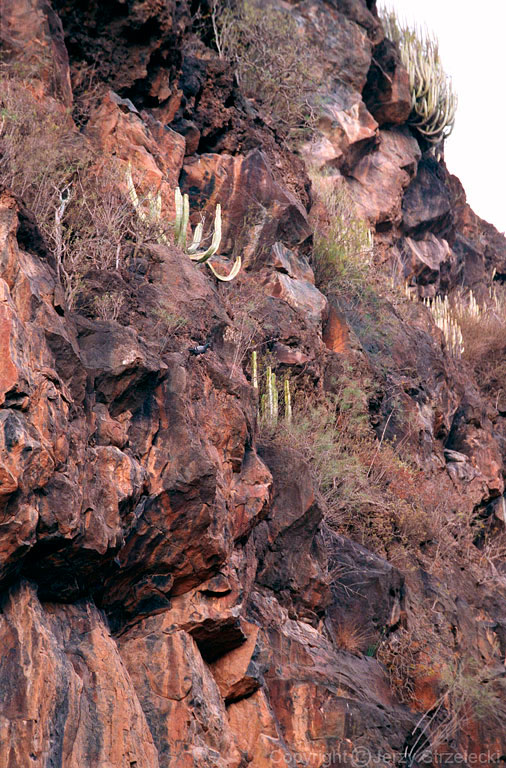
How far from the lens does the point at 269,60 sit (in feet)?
48.6

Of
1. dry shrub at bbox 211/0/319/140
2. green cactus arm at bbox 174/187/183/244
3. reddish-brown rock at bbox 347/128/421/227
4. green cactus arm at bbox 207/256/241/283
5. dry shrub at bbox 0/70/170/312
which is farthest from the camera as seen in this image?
reddish-brown rock at bbox 347/128/421/227

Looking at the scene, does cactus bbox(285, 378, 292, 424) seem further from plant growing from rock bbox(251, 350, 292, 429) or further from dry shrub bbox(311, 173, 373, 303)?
dry shrub bbox(311, 173, 373, 303)

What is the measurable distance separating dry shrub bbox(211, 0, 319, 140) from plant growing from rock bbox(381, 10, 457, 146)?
429 centimetres

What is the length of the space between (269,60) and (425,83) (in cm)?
599

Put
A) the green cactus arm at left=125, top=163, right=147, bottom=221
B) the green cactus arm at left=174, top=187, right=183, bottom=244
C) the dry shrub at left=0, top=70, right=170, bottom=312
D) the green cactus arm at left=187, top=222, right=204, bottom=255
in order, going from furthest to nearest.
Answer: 1. the green cactus arm at left=187, top=222, right=204, bottom=255
2. the green cactus arm at left=174, top=187, right=183, bottom=244
3. the green cactus arm at left=125, top=163, right=147, bottom=221
4. the dry shrub at left=0, top=70, right=170, bottom=312

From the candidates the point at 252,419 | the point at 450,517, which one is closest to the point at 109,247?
the point at 252,419

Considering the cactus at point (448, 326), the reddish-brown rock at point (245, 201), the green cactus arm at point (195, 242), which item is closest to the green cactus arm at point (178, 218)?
the green cactus arm at point (195, 242)

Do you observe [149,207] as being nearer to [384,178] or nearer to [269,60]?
[269,60]

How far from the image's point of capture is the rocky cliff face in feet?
16.8

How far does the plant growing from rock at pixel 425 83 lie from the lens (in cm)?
1925

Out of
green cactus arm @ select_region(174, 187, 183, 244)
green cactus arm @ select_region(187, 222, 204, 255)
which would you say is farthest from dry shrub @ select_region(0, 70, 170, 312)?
green cactus arm @ select_region(187, 222, 204, 255)

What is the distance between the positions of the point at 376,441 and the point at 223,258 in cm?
334

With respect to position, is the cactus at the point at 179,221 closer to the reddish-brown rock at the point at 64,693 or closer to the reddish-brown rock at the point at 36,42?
the reddish-brown rock at the point at 36,42

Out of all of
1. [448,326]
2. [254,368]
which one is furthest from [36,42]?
[448,326]
